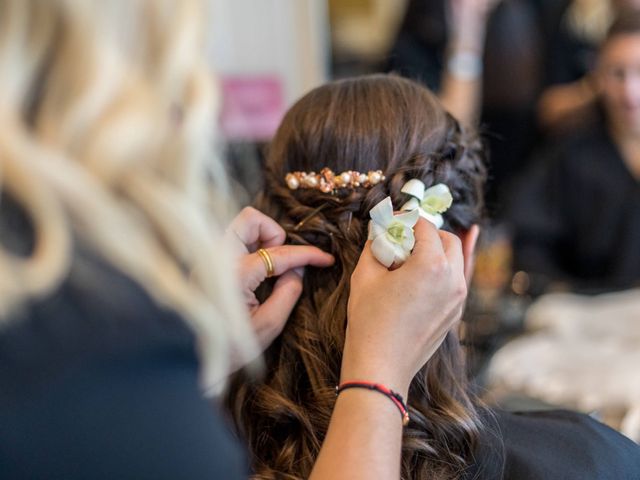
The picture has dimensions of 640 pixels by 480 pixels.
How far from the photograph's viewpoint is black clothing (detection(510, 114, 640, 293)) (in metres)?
2.16

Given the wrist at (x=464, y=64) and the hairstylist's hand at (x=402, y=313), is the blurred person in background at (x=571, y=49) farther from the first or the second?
the hairstylist's hand at (x=402, y=313)

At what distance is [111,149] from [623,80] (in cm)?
188

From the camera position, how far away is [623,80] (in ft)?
7.16

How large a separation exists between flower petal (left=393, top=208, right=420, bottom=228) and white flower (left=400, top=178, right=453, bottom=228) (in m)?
0.03

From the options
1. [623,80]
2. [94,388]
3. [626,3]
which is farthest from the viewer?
[626,3]

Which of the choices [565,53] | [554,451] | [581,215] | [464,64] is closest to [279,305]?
[554,451]

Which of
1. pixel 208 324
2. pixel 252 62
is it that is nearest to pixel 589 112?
pixel 252 62

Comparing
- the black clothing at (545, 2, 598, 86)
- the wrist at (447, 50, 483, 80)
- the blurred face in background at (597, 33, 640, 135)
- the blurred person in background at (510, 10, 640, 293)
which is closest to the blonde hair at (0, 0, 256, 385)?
the blurred person in background at (510, 10, 640, 293)

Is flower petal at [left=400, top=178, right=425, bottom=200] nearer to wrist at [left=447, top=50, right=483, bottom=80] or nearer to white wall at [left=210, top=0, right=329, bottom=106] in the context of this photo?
white wall at [left=210, top=0, right=329, bottom=106]

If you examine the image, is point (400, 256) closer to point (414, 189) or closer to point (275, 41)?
point (414, 189)

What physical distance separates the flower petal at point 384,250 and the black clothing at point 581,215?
1365 millimetres

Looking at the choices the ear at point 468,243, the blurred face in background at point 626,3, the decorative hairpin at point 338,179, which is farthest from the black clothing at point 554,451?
the blurred face in background at point 626,3

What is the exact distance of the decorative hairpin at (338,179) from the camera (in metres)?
0.89

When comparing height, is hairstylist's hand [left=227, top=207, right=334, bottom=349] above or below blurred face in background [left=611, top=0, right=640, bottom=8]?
above
